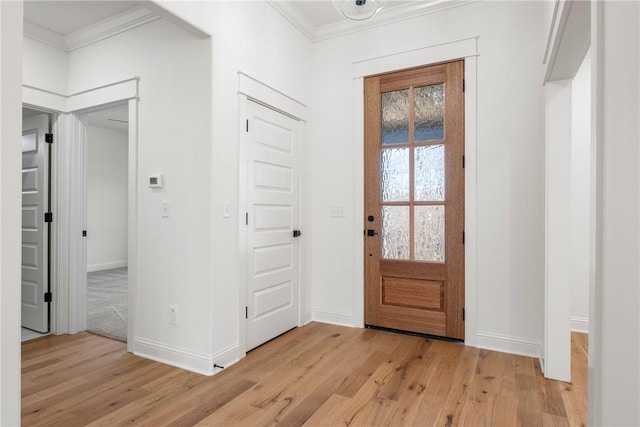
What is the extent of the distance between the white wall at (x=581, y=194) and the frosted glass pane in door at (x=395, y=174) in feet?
5.28

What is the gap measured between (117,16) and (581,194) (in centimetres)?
438

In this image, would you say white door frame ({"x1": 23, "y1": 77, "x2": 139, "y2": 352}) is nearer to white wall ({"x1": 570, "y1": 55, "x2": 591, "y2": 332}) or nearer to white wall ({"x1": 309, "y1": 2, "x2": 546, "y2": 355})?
white wall ({"x1": 309, "y1": 2, "x2": 546, "y2": 355})

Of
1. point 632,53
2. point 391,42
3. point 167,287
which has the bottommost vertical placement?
point 167,287

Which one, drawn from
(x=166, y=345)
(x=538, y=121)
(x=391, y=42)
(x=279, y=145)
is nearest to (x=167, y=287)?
(x=166, y=345)

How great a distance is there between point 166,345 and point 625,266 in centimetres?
275

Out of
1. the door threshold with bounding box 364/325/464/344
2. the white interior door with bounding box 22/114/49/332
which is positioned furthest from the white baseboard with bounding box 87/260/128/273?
the door threshold with bounding box 364/325/464/344

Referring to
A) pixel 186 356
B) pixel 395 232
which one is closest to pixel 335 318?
pixel 395 232

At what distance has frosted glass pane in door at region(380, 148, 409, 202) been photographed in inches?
128

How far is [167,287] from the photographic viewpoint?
269 cm

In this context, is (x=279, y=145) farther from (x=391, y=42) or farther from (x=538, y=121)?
(x=538, y=121)

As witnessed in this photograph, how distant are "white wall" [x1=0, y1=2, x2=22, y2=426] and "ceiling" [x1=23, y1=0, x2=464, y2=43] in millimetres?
2103

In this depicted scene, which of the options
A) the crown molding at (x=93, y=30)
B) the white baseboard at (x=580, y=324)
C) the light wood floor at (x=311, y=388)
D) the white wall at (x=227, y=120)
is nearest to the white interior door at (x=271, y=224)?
the white wall at (x=227, y=120)

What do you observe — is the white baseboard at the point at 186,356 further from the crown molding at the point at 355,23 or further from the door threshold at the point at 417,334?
the crown molding at the point at 355,23

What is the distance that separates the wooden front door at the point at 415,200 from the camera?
3.04 meters
